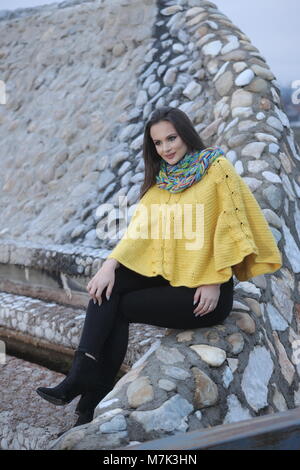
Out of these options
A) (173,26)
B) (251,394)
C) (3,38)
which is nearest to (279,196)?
(251,394)

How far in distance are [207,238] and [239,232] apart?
13cm

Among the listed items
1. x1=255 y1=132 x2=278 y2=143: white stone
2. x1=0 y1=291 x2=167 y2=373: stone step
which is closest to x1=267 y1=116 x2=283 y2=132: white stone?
x1=255 y1=132 x2=278 y2=143: white stone

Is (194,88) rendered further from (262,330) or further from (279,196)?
(262,330)

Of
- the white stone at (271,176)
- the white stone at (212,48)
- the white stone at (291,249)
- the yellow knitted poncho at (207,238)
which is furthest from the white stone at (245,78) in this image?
the yellow knitted poncho at (207,238)

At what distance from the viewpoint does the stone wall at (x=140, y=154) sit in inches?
83.4

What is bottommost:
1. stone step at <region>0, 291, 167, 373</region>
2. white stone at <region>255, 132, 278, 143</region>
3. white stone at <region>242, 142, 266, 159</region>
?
stone step at <region>0, 291, 167, 373</region>

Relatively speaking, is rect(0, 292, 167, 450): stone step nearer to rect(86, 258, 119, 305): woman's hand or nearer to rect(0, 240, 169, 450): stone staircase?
rect(0, 240, 169, 450): stone staircase

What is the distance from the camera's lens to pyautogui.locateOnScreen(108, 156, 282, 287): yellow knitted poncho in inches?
86.7

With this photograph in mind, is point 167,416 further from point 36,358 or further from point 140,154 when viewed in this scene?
point 140,154

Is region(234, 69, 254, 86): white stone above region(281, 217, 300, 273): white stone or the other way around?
above

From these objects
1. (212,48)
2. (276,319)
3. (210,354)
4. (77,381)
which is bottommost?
(276,319)

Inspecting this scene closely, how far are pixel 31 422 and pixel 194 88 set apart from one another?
2917mm

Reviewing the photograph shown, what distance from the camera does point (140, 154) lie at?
15.2 feet

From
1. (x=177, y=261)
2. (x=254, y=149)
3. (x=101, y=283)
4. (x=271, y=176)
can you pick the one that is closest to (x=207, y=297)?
(x=177, y=261)
